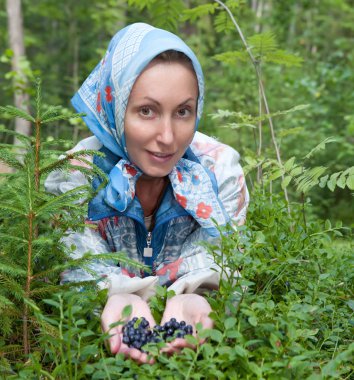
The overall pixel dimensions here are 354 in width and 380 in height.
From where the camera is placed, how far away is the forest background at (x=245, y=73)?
4.57 metres

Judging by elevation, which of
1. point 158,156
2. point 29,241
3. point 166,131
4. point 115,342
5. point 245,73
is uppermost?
point 245,73

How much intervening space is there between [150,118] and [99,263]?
2.12ft

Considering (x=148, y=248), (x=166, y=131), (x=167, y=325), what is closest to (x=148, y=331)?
(x=167, y=325)

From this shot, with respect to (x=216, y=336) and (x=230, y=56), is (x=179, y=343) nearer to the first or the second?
(x=216, y=336)

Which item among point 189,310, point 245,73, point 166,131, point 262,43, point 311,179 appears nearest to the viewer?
point 189,310

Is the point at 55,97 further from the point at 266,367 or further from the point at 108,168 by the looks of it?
the point at 266,367

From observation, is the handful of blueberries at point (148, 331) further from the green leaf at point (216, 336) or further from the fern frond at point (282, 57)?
the fern frond at point (282, 57)

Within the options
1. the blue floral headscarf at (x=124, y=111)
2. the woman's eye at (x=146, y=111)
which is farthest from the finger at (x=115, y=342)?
the woman's eye at (x=146, y=111)

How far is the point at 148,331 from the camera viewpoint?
1996mm

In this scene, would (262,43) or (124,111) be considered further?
(262,43)

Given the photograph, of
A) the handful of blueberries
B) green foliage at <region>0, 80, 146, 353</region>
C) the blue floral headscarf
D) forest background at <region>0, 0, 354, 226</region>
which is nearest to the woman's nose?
the blue floral headscarf

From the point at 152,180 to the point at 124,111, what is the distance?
410 mm

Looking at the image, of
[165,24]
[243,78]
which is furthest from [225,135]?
[165,24]

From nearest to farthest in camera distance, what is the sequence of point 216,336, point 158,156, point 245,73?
1. point 216,336
2. point 158,156
3. point 245,73
